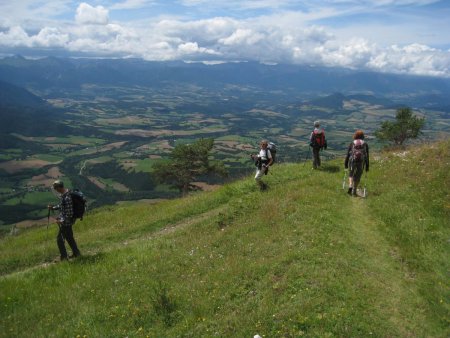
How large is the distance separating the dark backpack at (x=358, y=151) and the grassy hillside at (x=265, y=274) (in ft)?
6.55

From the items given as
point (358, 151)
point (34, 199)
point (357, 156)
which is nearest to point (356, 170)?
point (357, 156)

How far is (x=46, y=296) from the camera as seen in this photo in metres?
12.2

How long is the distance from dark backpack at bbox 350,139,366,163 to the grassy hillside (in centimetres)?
200

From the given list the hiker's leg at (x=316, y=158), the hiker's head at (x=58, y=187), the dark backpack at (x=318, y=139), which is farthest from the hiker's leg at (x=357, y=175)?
the hiker's head at (x=58, y=187)

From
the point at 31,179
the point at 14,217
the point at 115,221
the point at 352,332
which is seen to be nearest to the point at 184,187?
the point at 115,221

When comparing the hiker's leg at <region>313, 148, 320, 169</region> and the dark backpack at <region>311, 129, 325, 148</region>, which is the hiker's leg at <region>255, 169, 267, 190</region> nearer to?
the dark backpack at <region>311, 129, 325, 148</region>

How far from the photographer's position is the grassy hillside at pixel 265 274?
9.36 meters

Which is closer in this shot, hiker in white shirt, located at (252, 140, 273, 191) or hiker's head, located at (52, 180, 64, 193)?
hiker's head, located at (52, 180, 64, 193)

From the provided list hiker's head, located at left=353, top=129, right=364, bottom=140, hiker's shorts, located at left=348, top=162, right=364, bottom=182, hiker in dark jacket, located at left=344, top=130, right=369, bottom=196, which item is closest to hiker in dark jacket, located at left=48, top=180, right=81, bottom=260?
hiker in dark jacket, located at left=344, top=130, right=369, bottom=196

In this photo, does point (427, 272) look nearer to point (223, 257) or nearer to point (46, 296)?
point (223, 257)

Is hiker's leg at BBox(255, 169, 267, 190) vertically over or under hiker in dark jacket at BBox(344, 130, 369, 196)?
under

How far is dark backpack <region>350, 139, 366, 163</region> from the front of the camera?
19.1m

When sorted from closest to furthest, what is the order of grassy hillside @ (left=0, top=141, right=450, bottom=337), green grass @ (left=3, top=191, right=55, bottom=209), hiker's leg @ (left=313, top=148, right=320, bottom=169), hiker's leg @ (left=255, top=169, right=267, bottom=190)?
1. grassy hillside @ (left=0, top=141, right=450, bottom=337)
2. hiker's leg @ (left=255, top=169, right=267, bottom=190)
3. hiker's leg @ (left=313, top=148, right=320, bottom=169)
4. green grass @ (left=3, top=191, right=55, bottom=209)

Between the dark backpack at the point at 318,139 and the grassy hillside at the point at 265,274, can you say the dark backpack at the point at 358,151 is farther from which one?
the dark backpack at the point at 318,139
